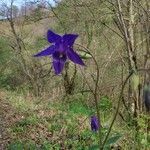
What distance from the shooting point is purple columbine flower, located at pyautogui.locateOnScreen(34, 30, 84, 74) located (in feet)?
8.69

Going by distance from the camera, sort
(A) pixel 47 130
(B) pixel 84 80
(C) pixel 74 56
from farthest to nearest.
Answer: (B) pixel 84 80 < (A) pixel 47 130 < (C) pixel 74 56

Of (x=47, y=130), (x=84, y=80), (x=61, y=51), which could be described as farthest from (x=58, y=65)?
(x=84, y=80)

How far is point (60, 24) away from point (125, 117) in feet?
36.4

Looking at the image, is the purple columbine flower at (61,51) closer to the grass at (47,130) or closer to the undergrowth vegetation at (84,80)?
the undergrowth vegetation at (84,80)

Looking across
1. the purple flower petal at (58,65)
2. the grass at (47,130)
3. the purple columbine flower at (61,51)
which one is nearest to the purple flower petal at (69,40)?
the purple columbine flower at (61,51)

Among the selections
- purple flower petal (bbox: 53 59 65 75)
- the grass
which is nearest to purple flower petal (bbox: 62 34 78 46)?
purple flower petal (bbox: 53 59 65 75)

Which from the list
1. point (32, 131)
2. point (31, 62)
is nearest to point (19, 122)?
point (32, 131)

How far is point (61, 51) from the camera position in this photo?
8.79 ft

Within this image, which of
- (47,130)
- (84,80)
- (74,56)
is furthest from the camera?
(84,80)

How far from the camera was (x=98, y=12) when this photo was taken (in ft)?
43.9

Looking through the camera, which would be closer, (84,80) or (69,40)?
(69,40)

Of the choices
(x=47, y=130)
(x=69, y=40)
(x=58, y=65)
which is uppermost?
(x=69, y=40)

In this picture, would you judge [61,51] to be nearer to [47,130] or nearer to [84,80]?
[47,130]

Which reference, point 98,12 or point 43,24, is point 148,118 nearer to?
point 98,12
